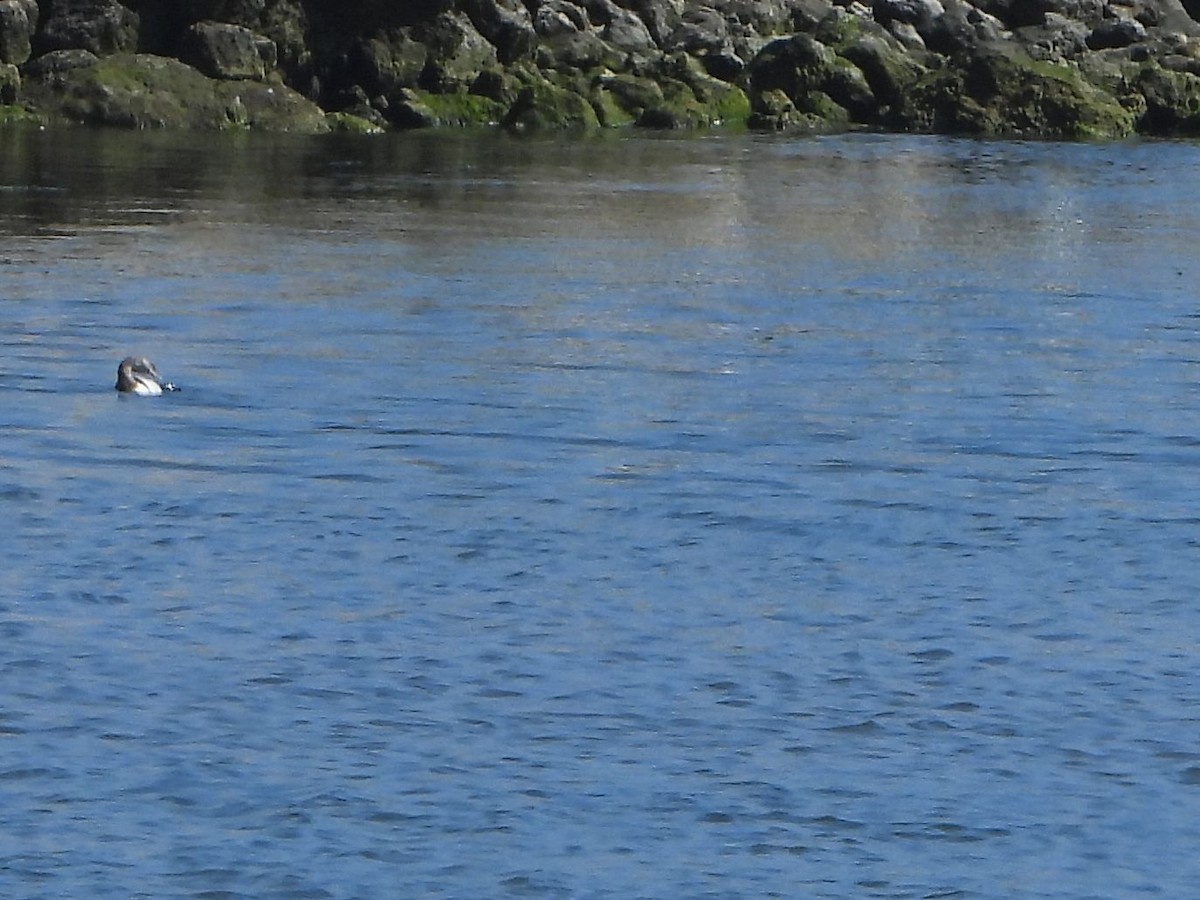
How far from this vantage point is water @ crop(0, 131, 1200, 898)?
498 inches

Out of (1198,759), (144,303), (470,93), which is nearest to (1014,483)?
(1198,759)

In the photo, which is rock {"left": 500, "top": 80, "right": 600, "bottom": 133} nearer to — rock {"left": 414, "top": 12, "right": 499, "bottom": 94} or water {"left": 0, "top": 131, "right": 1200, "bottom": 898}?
rock {"left": 414, "top": 12, "right": 499, "bottom": 94}

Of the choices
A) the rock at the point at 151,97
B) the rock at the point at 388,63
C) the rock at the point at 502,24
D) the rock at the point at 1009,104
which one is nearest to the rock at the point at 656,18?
Answer: the rock at the point at 502,24

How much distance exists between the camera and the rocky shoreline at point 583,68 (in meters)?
64.9

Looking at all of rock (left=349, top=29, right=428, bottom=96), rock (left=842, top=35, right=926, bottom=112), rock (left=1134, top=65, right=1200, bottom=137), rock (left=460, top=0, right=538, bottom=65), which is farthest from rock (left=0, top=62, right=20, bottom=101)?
rock (left=1134, top=65, right=1200, bottom=137)

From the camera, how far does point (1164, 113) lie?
70812 mm

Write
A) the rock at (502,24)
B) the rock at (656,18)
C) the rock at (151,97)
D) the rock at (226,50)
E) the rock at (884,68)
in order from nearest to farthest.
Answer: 1. the rock at (151,97)
2. the rock at (226,50)
3. the rock at (502,24)
4. the rock at (884,68)
5. the rock at (656,18)

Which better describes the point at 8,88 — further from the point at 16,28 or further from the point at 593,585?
the point at 593,585

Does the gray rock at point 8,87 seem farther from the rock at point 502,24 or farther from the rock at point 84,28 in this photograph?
the rock at point 502,24

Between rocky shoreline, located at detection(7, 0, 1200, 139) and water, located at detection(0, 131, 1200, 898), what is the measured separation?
30828 millimetres

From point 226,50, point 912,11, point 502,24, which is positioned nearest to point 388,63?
point 502,24

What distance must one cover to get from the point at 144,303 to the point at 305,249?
669 centimetres

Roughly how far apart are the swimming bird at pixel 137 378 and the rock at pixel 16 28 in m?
42.6

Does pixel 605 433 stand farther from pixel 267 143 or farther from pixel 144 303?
pixel 267 143
